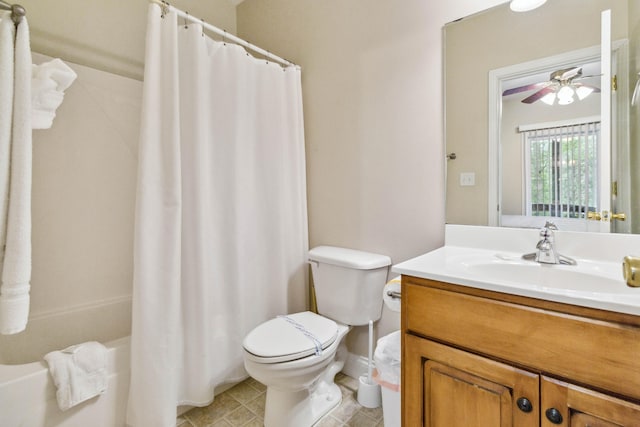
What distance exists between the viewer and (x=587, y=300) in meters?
0.67

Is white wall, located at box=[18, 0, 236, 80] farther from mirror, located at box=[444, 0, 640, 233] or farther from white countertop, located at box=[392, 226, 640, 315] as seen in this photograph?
white countertop, located at box=[392, 226, 640, 315]

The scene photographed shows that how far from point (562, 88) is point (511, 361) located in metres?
1.04

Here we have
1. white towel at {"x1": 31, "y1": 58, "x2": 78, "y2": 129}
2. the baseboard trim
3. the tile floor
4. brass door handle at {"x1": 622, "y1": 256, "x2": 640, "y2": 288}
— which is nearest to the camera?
brass door handle at {"x1": 622, "y1": 256, "x2": 640, "y2": 288}

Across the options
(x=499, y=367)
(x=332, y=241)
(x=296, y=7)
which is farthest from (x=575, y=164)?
(x=296, y=7)

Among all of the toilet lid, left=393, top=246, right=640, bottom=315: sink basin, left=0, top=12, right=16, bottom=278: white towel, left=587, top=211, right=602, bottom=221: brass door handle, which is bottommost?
the toilet lid

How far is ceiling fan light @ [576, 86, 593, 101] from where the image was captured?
1.09 meters

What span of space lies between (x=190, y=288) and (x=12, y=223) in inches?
26.5

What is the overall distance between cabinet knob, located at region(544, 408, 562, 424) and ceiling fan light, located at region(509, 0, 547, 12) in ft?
4.57

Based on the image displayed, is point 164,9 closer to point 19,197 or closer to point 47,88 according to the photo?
point 47,88


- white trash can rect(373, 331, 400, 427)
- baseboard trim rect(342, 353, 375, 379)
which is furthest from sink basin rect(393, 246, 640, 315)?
baseboard trim rect(342, 353, 375, 379)

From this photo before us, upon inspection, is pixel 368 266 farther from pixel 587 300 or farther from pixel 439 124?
pixel 587 300

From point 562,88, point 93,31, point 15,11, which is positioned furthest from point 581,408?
point 93,31

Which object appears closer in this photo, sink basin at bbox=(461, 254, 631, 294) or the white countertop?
the white countertop

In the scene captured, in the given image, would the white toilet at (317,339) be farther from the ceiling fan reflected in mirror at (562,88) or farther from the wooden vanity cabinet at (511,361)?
the ceiling fan reflected in mirror at (562,88)
